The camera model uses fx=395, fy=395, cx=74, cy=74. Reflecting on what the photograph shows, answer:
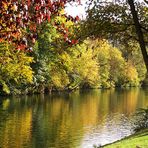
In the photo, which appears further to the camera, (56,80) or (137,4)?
(56,80)

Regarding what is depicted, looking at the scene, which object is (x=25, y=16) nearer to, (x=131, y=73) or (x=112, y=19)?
(x=112, y=19)

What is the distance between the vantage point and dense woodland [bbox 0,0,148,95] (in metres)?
6.20

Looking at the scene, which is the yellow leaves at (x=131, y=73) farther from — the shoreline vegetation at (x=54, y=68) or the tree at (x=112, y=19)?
the tree at (x=112, y=19)

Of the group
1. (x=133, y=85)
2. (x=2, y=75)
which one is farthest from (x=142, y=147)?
(x=133, y=85)

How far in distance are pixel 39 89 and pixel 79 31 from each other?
48.5m

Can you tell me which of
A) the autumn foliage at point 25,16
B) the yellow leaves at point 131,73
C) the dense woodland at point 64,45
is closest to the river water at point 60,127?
the dense woodland at point 64,45

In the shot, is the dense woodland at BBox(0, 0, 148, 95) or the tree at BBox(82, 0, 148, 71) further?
the tree at BBox(82, 0, 148, 71)

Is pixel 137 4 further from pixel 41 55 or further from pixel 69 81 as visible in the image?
pixel 69 81

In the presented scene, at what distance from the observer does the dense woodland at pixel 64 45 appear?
6.20 meters

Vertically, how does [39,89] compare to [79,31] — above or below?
below

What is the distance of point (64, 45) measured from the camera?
1903 centimetres

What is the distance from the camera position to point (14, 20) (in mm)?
6211

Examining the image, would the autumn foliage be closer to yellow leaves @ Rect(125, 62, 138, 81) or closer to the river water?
the river water

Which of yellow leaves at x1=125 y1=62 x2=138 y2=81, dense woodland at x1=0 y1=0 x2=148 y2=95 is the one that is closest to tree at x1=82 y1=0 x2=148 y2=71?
dense woodland at x1=0 y1=0 x2=148 y2=95
